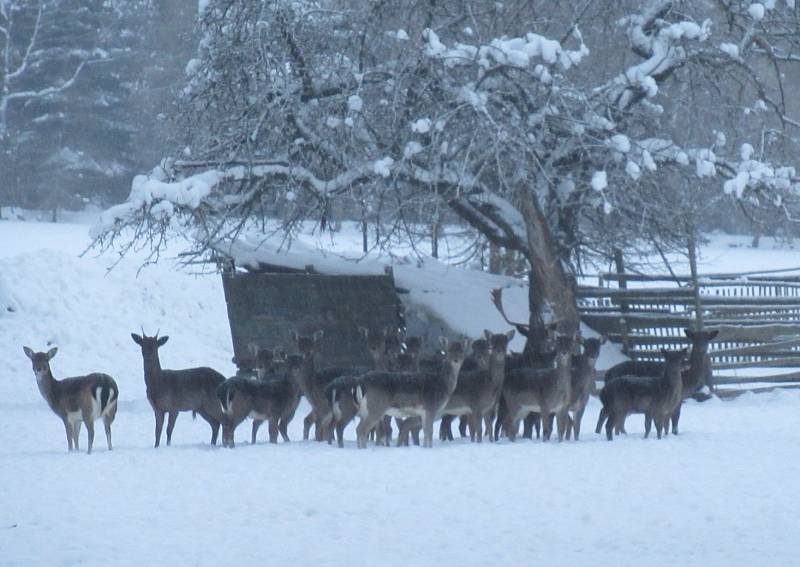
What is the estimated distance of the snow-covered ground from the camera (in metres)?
9.13

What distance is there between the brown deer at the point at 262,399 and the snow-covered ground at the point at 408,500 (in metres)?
0.55

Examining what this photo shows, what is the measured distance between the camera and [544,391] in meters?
14.8

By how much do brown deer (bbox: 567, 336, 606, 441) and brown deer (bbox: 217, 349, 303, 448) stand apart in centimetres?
296

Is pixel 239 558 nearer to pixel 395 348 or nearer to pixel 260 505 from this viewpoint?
pixel 260 505

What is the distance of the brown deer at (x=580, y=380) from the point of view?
599 inches

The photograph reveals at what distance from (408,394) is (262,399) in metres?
1.68

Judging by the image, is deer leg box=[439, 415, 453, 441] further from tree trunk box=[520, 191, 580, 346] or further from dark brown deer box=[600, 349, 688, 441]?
tree trunk box=[520, 191, 580, 346]

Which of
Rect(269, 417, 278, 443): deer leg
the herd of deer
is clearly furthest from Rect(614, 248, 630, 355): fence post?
Rect(269, 417, 278, 443): deer leg

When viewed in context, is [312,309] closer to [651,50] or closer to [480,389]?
[651,50]

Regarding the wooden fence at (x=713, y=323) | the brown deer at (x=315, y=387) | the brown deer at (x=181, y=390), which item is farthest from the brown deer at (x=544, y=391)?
the wooden fence at (x=713, y=323)

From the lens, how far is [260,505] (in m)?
10.7

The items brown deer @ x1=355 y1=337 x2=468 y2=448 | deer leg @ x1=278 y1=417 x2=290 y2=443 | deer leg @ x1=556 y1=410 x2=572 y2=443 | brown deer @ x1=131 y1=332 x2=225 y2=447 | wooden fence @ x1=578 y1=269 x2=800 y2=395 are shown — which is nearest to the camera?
brown deer @ x1=355 y1=337 x2=468 y2=448

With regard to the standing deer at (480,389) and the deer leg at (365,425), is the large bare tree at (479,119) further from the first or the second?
the deer leg at (365,425)

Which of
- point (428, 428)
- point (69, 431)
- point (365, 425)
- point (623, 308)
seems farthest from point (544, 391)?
point (623, 308)
